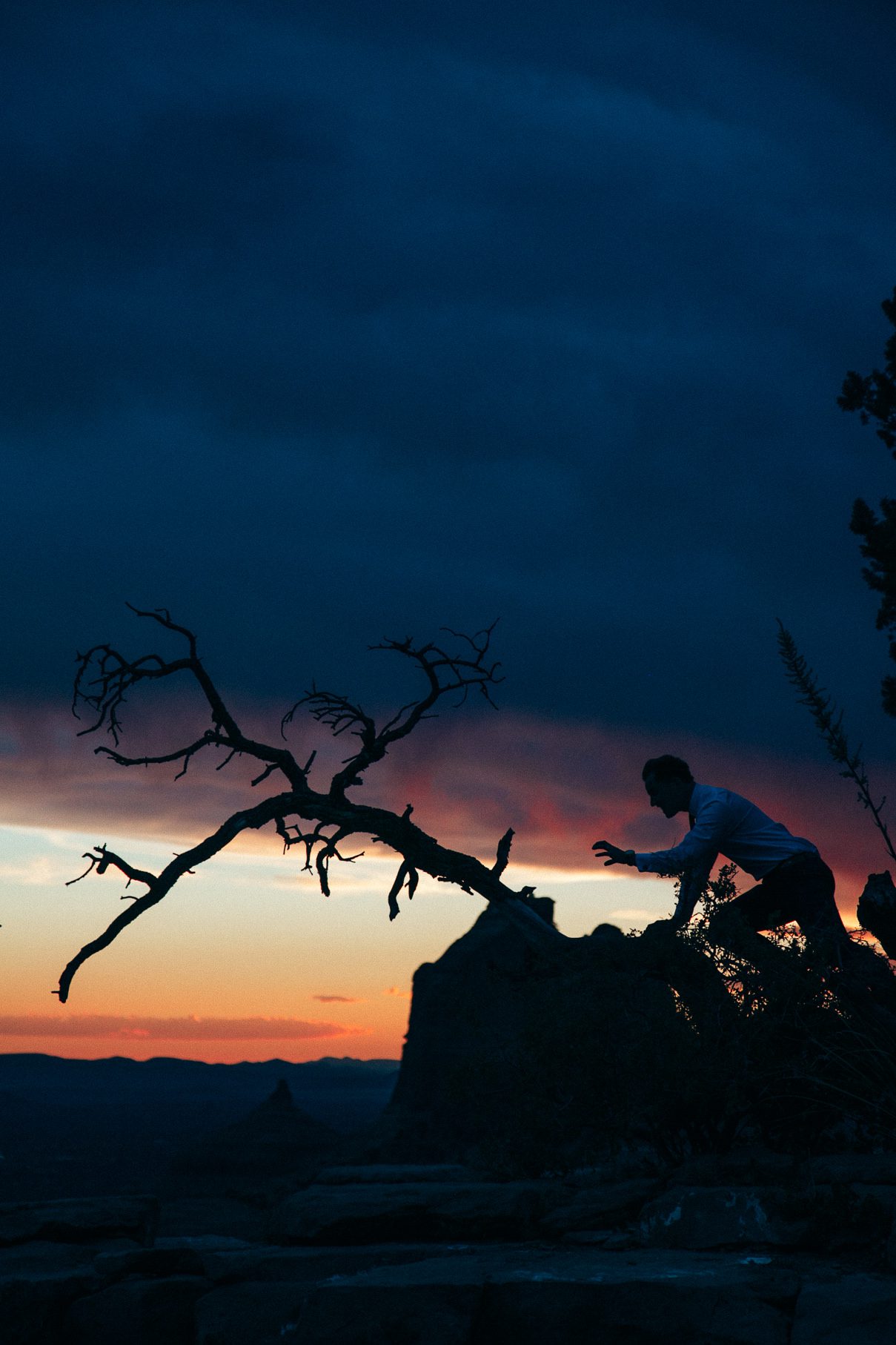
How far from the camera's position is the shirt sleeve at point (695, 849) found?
876 centimetres

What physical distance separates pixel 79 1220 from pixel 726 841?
504cm

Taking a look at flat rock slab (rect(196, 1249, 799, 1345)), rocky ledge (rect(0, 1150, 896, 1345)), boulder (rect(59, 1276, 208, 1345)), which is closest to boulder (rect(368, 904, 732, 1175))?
rocky ledge (rect(0, 1150, 896, 1345))

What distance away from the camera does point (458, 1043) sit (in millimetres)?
67750

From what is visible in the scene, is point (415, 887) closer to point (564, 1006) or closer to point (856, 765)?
point (564, 1006)

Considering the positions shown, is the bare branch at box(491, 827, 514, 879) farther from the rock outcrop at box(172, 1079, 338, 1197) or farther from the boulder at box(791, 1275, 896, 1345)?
the rock outcrop at box(172, 1079, 338, 1197)

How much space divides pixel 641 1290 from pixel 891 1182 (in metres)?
1.94

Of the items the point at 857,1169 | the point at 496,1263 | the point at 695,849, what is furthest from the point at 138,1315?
the point at 695,849

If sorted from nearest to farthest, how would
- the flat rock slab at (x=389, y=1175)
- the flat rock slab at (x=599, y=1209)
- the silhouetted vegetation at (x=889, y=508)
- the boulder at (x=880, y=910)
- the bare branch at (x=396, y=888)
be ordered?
the flat rock slab at (x=599, y=1209), the boulder at (x=880, y=910), the flat rock slab at (x=389, y=1175), the bare branch at (x=396, y=888), the silhouetted vegetation at (x=889, y=508)

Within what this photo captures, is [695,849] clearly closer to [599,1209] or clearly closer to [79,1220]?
[599,1209]

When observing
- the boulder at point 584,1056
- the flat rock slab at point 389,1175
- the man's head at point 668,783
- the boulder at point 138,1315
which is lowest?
the boulder at point 138,1315

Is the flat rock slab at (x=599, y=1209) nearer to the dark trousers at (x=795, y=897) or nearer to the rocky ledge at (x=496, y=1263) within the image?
the rocky ledge at (x=496, y=1263)

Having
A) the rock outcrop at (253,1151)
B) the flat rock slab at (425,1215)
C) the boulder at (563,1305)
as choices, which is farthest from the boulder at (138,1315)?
the rock outcrop at (253,1151)

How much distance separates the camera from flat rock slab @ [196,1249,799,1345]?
5570 mm

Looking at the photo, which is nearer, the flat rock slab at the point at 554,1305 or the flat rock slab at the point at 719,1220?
the flat rock slab at the point at 554,1305
